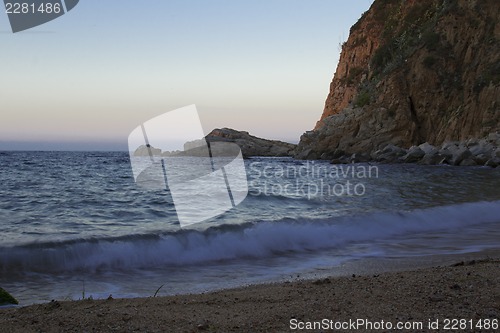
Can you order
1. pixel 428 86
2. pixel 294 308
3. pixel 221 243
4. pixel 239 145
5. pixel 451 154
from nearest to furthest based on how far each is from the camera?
1. pixel 294 308
2. pixel 221 243
3. pixel 451 154
4. pixel 428 86
5. pixel 239 145

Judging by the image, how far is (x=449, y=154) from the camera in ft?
108

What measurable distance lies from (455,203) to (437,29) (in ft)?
118

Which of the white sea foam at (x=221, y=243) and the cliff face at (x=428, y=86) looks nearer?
the white sea foam at (x=221, y=243)

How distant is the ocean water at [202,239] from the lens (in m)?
5.48

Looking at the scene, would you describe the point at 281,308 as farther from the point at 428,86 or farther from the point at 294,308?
the point at 428,86

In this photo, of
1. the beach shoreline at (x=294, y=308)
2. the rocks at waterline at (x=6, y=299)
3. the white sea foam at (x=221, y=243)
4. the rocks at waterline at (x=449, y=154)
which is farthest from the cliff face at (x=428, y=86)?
the rocks at waterline at (x=6, y=299)

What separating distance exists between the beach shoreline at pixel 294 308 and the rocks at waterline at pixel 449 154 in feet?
94.3

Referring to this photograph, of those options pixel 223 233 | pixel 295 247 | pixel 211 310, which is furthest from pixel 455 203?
pixel 211 310

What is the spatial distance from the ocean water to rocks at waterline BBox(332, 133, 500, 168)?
20.0 meters

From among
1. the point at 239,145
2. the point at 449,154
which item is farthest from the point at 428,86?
the point at 239,145

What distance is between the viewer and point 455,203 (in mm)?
12172

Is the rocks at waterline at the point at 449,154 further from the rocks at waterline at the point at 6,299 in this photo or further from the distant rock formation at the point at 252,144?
the rocks at waterline at the point at 6,299

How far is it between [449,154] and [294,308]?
32.9 m

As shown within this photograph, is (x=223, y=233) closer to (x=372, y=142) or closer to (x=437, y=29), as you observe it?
(x=372, y=142)
